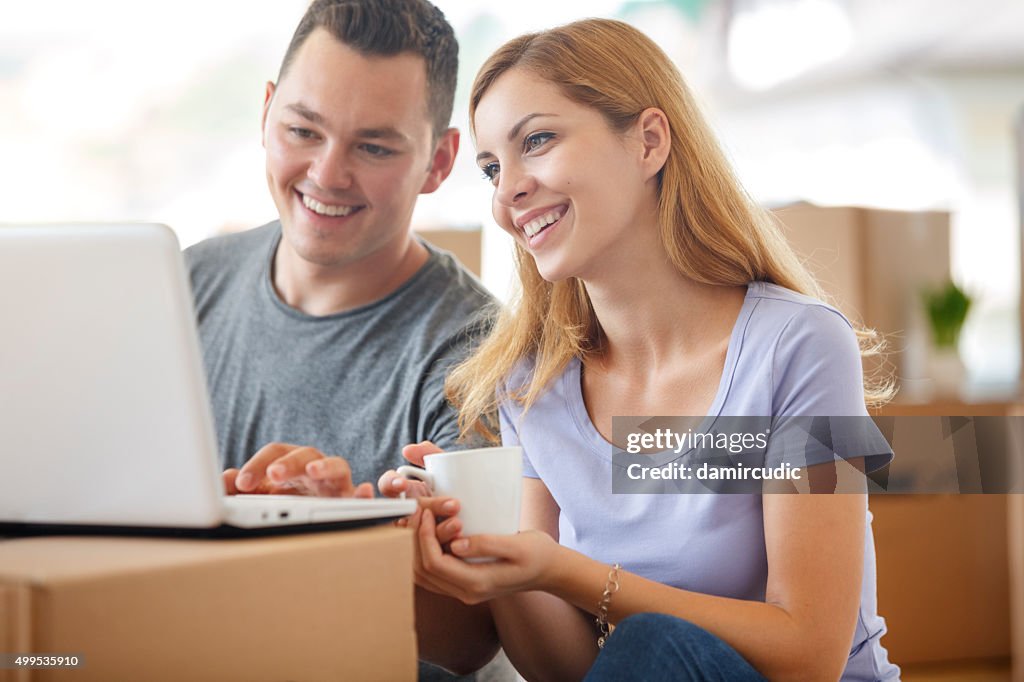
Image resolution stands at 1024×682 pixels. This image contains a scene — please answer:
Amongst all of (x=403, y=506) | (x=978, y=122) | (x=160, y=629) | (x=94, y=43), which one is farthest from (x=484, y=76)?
(x=978, y=122)

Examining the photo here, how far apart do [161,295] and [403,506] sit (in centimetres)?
26

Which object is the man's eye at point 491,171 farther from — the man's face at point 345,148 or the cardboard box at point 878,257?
the cardboard box at point 878,257

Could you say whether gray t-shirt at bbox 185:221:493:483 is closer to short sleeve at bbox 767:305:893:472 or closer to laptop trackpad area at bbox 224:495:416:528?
short sleeve at bbox 767:305:893:472

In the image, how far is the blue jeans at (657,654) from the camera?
2.81ft

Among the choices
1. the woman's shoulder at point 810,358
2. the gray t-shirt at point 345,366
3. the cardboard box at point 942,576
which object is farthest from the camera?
the cardboard box at point 942,576

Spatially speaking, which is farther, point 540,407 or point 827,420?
point 540,407

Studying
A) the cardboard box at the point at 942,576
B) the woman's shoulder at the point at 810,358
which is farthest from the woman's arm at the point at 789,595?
the cardboard box at the point at 942,576

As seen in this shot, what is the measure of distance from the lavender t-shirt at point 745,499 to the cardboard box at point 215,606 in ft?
1.43

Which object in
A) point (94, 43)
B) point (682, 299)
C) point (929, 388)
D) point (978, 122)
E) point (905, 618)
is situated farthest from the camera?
point (978, 122)

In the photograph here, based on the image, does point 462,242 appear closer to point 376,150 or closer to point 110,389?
point 376,150

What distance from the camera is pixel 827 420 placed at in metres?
1.07

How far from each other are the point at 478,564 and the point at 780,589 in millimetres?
317

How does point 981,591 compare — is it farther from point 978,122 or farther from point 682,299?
point 978,122

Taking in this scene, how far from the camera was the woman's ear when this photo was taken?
1.25 m
